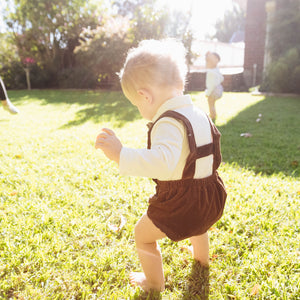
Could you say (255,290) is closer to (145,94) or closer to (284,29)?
(145,94)

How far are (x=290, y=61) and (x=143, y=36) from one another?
19.7ft

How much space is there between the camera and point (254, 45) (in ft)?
48.1

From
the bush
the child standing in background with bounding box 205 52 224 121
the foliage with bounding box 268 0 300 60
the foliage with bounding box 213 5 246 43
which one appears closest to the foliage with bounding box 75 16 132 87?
the foliage with bounding box 268 0 300 60

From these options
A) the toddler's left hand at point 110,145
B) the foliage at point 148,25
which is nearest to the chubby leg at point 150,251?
the toddler's left hand at point 110,145

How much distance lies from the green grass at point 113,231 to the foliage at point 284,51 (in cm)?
711

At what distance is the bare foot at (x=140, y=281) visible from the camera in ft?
5.29

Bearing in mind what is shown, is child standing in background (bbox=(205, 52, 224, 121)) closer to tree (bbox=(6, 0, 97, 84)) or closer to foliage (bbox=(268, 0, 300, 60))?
foliage (bbox=(268, 0, 300, 60))

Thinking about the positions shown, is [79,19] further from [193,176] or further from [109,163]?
[193,176]

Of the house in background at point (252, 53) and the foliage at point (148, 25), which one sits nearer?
the foliage at point (148, 25)

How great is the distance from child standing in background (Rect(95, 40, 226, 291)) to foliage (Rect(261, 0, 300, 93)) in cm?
1019

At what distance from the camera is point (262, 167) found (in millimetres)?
3400

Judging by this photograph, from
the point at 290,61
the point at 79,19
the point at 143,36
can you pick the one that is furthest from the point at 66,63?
the point at 290,61

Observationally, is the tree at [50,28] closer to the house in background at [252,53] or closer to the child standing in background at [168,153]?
the house in background at [252,53]

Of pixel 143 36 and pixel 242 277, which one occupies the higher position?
pixel 143 36
